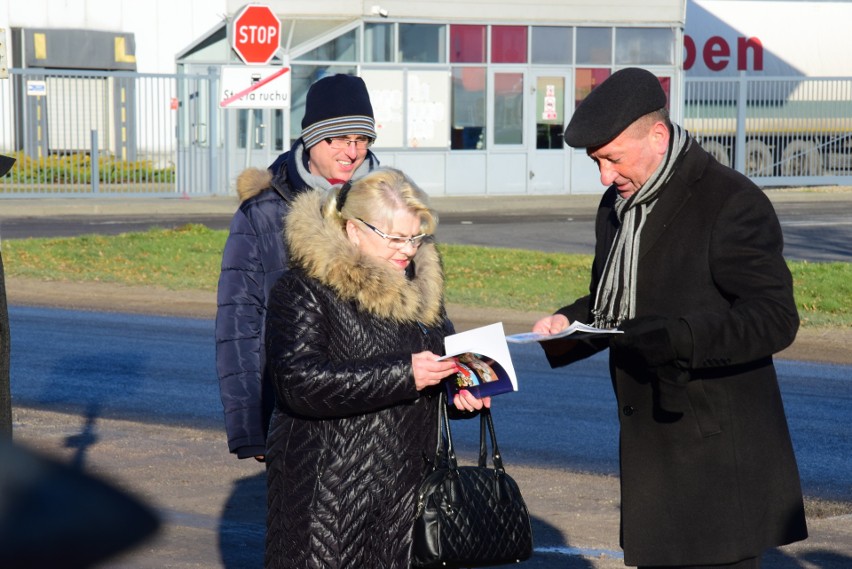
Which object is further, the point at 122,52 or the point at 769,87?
the point at 122,52

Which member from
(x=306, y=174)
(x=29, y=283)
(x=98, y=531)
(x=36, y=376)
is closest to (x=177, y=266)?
(x=29, y=283)

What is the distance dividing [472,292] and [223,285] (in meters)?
9.82

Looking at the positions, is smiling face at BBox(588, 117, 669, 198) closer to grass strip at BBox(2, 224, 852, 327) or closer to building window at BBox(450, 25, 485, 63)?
grass strip at BBox(2, 224, 852, 327)

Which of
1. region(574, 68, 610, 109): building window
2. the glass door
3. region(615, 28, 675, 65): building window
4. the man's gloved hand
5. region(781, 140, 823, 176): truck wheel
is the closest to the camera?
the man's gloved hand

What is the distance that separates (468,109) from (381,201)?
25.4m

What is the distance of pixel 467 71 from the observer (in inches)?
1121

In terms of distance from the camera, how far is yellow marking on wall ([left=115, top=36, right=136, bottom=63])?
35500 mm

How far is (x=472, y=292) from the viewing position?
1427 cm

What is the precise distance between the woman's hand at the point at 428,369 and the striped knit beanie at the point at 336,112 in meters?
1.46

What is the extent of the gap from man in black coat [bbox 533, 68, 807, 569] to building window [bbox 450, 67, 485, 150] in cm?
2534

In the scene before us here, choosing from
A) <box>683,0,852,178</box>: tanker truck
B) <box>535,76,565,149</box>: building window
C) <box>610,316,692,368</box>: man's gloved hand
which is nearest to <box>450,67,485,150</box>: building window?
<box>535,76,565,149</box>: building window

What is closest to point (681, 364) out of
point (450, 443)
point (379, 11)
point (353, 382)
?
point (450, 443)

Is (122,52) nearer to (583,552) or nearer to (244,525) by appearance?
(244,525)

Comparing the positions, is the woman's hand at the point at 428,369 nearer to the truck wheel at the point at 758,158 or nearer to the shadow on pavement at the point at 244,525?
the shadow on pavement at the point at 244,525
